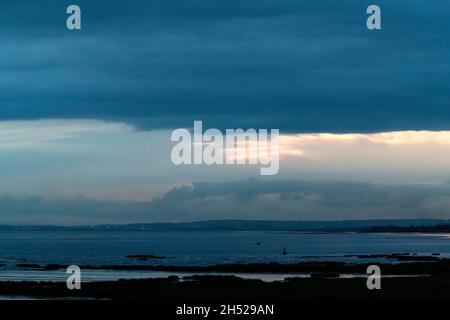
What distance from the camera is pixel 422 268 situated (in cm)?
10100

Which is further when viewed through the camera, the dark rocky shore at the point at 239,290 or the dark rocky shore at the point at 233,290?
the dark rocky shore at the point at 233,290

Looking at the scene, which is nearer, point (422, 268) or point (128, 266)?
point (422, 268)

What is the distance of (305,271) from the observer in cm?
10081

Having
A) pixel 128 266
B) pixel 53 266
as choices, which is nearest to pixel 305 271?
pixel 128 266

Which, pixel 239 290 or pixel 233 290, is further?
pixel 233 290

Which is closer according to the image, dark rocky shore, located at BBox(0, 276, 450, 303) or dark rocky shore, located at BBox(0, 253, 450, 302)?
dark rocky shore, located at BBox(0, 276, 450, 303)
